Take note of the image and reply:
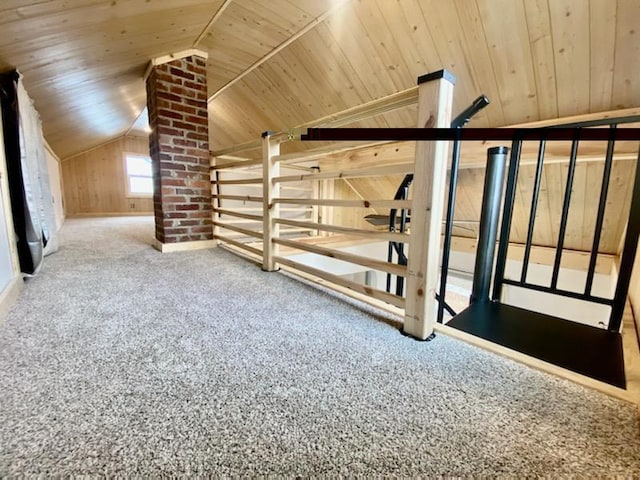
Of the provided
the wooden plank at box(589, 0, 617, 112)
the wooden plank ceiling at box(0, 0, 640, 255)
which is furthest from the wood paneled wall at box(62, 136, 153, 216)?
the wooden plank at box(589, 0, 617, 112)

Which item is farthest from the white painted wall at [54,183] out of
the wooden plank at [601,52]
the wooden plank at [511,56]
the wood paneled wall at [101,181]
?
the wooden plank at [601,52]

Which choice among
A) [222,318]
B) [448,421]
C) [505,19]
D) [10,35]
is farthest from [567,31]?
[10,35]

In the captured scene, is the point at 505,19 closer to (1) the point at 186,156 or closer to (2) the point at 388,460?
(2) the point at 388,460

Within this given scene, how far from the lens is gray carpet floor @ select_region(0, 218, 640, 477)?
2.00 feet

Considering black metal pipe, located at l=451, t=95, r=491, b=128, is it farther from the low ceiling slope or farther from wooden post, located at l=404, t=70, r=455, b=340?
the low ceiling slope

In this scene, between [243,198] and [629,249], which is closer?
[629,249]

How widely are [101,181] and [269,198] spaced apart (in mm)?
7605

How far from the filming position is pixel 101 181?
23.9 feet

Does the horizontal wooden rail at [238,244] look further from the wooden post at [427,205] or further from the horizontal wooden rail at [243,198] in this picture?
the wooden post at [427,205]

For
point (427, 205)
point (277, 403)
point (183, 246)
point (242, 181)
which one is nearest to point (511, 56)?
point (427, 205)

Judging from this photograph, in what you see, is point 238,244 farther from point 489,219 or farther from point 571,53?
point 571,53

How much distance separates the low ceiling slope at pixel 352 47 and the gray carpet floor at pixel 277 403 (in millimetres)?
1731

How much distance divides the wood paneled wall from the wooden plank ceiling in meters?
4.40

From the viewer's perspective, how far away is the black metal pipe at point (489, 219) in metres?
1.47
